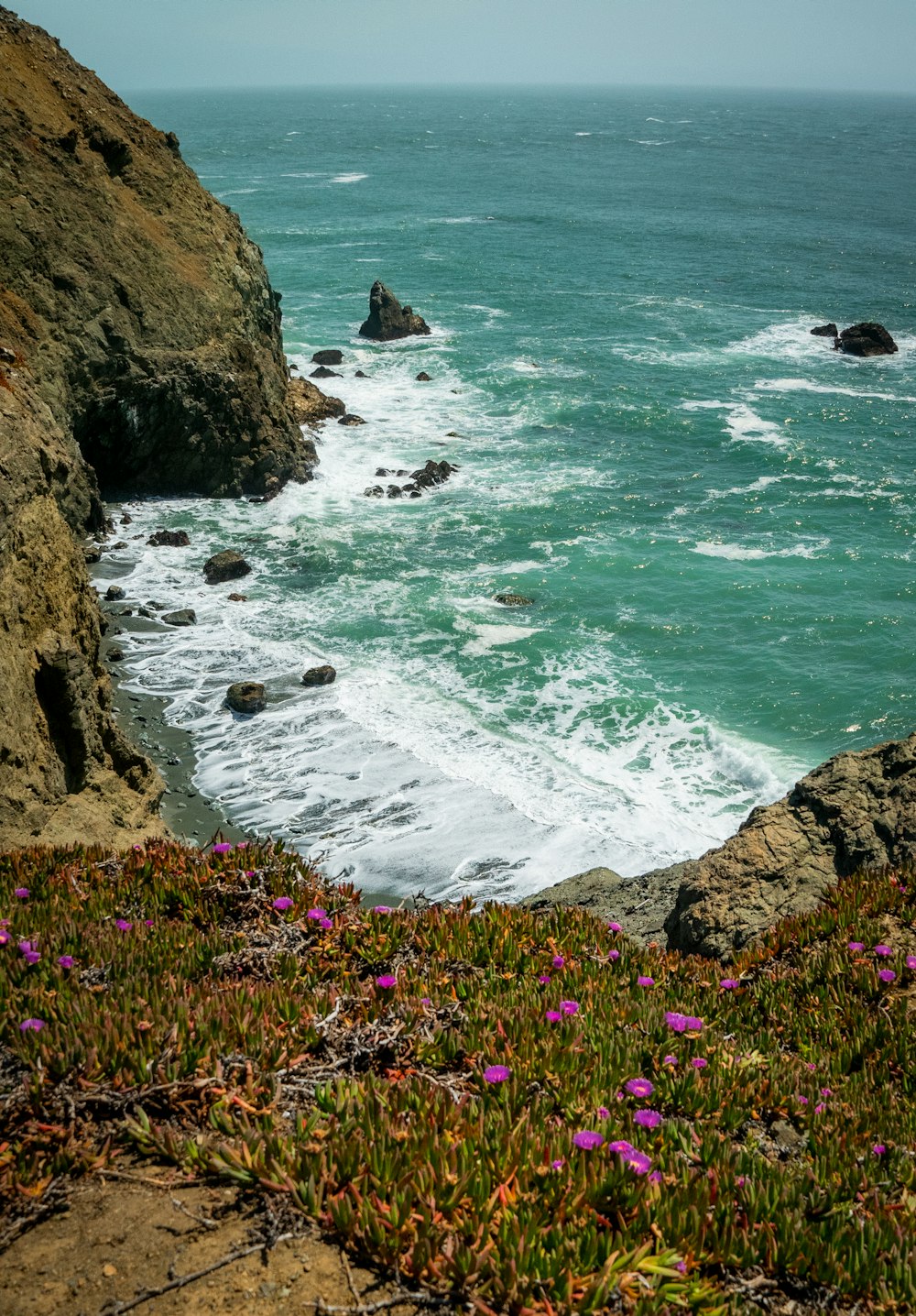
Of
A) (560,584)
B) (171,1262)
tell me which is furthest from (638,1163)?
(560,584)

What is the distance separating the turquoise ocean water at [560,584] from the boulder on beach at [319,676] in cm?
59

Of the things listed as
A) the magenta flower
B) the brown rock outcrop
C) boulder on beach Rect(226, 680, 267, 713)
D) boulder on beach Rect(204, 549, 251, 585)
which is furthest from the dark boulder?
the magenta flower

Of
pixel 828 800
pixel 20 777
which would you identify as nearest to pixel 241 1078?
pixel 828 800

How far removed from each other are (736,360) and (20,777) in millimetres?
53685

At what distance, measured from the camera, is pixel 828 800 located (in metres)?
11.9

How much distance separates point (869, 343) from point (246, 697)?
51.0 m

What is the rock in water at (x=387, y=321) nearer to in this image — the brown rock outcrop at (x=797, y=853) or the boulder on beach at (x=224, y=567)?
the boulder on beach at (x=224, y=567)

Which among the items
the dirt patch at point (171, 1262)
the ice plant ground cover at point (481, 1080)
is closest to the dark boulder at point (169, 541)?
the ice plant ground cover at point (481, 1080)

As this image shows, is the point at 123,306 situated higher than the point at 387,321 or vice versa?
the point at 387,321

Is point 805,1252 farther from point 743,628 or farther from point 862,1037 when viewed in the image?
point 743,628

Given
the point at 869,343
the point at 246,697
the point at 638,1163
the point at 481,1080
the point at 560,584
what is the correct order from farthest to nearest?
the point at 869,343
the point at 560,584
the point at 246,697
the point at 481,1080
the point at 638,1163

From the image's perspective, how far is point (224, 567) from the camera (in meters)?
32.2

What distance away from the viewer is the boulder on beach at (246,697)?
25.0 meters

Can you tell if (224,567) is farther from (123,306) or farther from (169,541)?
(123,306)
